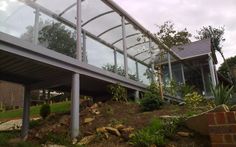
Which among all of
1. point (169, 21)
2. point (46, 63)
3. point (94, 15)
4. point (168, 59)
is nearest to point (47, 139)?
point (46, 63)

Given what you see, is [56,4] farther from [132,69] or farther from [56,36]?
[132,69]

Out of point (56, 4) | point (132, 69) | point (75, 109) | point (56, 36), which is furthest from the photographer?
point (132, 69)

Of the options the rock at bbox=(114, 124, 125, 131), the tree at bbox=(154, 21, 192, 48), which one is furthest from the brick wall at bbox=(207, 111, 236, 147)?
the tree at bbox=(154, 21, 192, 48)

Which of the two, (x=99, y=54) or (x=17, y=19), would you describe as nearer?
(x=17, y=19)

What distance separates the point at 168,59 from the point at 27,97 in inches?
344

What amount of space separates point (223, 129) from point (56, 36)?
5.26m

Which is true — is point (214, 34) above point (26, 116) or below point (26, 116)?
above

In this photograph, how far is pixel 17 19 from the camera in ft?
20.6

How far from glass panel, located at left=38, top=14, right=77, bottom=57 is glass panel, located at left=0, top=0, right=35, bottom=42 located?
316mm

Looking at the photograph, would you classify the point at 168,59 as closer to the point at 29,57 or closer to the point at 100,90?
the point at 100,90

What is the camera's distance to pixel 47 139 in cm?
664

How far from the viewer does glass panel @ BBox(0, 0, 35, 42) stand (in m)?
5.91

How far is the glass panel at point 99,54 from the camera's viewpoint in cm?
851

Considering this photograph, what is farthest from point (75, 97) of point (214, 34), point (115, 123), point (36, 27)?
point (214, 34)
